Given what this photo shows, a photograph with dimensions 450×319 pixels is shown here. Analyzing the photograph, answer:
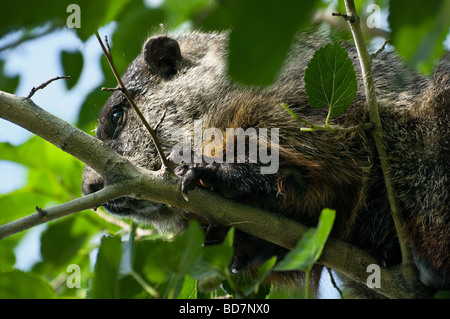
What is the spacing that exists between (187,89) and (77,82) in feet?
5.90

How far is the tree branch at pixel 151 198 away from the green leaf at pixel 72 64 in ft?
1.90

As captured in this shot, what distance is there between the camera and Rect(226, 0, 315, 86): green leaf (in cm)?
91

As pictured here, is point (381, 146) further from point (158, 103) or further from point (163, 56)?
point (163, 56)

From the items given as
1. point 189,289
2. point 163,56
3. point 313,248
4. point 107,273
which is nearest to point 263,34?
point 313,248

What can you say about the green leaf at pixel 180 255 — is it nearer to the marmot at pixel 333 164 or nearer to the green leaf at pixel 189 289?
the green leaf at pixel 189 289

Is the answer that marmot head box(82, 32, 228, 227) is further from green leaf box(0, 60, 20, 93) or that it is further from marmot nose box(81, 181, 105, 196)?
green leaf box(0, 60, 20, 93)

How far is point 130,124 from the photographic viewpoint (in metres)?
4.13


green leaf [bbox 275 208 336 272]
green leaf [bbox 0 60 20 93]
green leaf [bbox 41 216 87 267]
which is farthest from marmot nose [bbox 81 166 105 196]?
green leaf [bbox 275 208 336 272]

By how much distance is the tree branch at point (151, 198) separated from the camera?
2781mm

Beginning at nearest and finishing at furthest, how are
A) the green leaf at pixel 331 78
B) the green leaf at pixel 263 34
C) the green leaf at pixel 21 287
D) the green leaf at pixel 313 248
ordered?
1. the green leaf at pixel 263 34
2. the green leaf at pixel 313 248
3. the green leaf at pixel 21 287
4. the green leaf at pixel 331 78

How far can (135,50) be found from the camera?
8.77ft

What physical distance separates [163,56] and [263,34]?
3577 millimetres

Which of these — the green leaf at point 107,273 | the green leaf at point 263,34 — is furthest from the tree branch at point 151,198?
the green leaf at point 263,34

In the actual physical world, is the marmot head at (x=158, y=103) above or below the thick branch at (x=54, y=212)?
above
